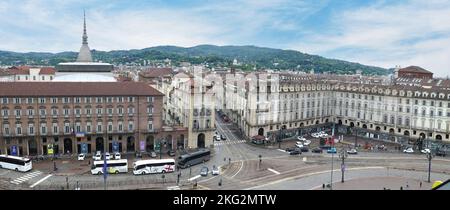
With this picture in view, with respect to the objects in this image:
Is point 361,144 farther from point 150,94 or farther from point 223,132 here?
point 150,94

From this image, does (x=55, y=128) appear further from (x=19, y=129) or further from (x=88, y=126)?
(x=19, y=129)

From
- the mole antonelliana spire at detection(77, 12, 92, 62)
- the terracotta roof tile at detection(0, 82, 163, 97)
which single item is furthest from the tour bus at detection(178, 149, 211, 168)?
the mole antonelliana spire at detection(77, 12, 92, 62)

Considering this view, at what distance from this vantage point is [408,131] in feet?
237

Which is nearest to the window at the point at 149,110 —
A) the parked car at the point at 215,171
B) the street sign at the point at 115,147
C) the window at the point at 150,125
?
the window at the point at 150,125

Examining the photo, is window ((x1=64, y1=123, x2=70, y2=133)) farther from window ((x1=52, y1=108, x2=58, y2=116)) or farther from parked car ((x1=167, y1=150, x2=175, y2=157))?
parked car ((x1=167, y1=150, x2=175, y2=157))

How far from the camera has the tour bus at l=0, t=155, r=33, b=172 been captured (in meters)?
46.9

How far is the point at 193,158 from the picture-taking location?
51.7 metres

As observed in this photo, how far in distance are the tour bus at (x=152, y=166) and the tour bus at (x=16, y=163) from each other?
1221cm

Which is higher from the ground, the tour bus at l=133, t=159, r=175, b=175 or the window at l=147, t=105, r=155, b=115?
the window at l=147, t=105, r=155, b=115

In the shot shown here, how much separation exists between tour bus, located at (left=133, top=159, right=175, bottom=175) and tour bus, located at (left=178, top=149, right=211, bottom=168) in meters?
2.05

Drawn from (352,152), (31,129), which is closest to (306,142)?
(352,152)

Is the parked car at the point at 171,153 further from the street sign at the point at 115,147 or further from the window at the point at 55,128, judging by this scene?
the window at the point at 55,128

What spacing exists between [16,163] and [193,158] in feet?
67.1

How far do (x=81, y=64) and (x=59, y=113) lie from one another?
2376 centimetres
